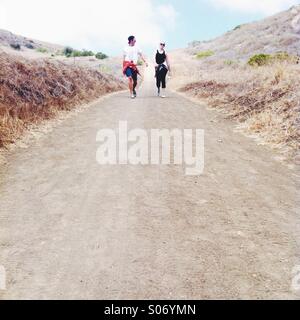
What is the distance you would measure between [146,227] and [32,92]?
837 cm

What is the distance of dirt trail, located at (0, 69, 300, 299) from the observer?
4422 mm

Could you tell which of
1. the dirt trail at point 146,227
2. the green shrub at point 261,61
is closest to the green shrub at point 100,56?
the green shrub at point 261,61

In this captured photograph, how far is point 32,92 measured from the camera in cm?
1277

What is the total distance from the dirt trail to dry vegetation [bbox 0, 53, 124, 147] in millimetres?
1653

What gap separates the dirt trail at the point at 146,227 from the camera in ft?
14.5

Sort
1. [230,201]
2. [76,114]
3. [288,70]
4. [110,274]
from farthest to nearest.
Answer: [288,70] < [76,114] < [230,201] < [110,274]

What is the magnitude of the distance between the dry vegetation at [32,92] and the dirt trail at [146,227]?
165cm

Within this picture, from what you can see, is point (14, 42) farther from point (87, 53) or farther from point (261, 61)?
point (261, 61)

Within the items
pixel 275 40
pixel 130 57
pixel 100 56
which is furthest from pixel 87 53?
pixel 130 57

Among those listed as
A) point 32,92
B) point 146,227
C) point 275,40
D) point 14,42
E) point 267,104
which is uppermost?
point 14,42
